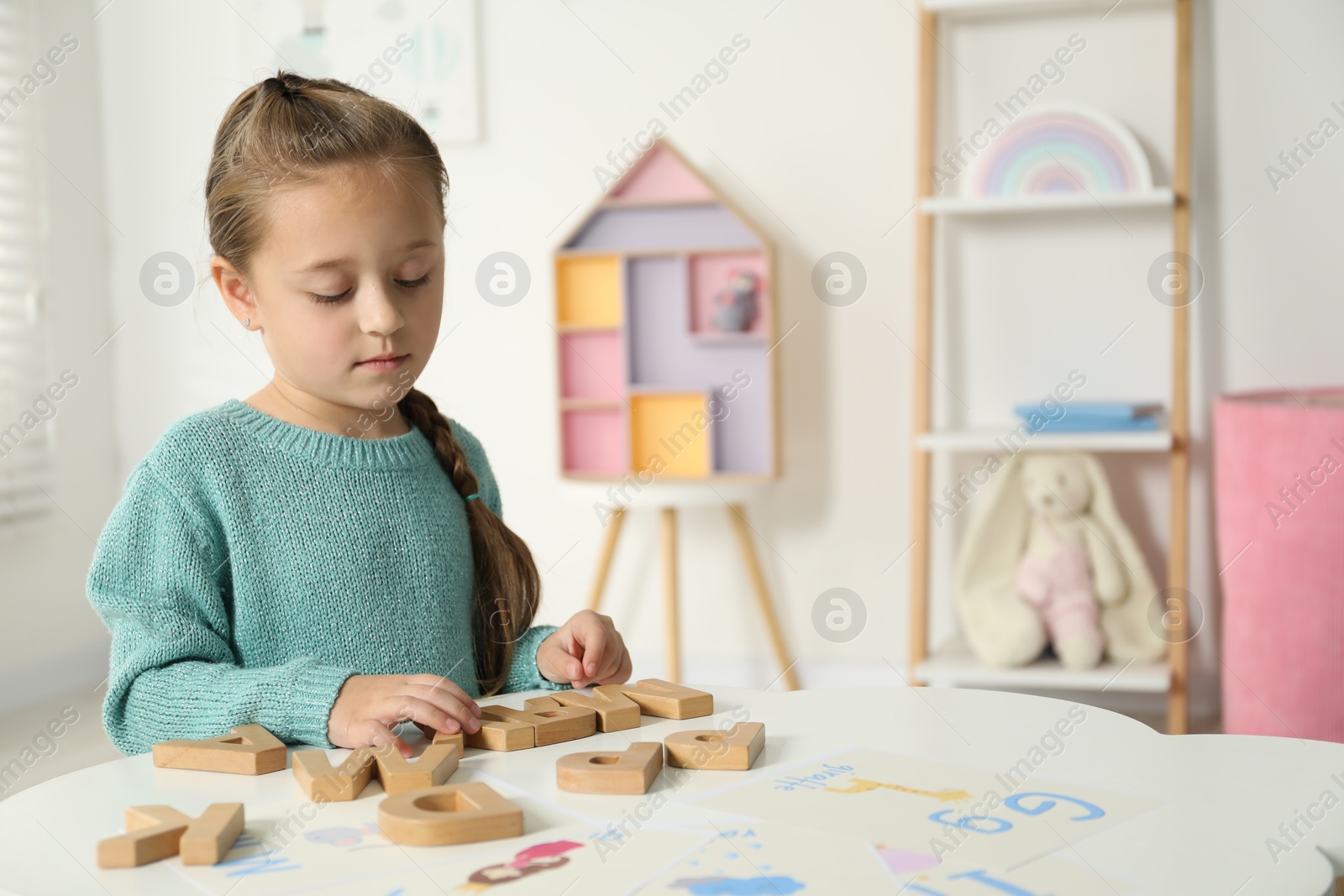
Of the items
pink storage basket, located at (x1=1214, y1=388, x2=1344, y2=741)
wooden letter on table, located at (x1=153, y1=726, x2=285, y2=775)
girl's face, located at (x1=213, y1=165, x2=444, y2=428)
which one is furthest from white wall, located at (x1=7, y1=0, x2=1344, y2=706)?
wooden letter on table, located at (x1=153, y1=726, x2=285, y2=775)

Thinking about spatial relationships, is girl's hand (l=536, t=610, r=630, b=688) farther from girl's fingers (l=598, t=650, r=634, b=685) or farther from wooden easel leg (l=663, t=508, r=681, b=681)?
wooden easel leg (l=663, t=508, r=681, b=681)

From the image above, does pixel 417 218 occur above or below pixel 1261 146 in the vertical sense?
below

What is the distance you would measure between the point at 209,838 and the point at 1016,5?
88.6 inches

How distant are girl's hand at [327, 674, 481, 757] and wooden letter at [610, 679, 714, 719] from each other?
0.12 meters

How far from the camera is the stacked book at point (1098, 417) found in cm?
223

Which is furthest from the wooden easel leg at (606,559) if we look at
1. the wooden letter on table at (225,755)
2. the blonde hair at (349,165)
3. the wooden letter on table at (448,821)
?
the wooden letter on table at (448,821)

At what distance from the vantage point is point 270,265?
98cm

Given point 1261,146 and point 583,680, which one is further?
point 1261,146

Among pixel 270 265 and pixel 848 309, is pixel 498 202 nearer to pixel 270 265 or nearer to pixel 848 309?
pixel 848 309

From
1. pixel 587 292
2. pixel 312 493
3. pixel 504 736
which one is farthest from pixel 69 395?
pixel 504 736

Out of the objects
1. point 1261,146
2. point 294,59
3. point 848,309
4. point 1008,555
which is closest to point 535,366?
point 848,309

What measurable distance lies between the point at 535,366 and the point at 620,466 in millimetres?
396

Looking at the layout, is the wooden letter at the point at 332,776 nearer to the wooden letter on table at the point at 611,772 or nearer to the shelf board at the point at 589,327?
the wooden letter on table at the point at 611,772

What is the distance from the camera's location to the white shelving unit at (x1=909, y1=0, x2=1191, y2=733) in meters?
2.21
